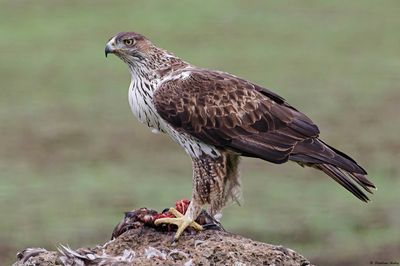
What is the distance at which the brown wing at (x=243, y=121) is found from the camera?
8.44 meters

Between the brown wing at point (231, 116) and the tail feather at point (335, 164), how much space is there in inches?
3.1

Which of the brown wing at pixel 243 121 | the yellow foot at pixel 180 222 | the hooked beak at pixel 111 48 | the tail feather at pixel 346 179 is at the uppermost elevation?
the hooked beak at pixel 111 48

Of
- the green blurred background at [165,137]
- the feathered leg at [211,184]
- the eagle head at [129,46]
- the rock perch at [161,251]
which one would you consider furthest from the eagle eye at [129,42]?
the green blurred background at [165,137]

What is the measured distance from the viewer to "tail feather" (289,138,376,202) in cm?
829

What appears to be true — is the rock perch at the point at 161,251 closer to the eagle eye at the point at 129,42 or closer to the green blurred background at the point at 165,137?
the eagle eye at the point at 129,42

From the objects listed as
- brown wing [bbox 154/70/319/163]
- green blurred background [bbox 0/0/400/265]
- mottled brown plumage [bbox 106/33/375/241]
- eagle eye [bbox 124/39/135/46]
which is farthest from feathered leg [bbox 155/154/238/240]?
green blurred background [bbox 0/0/400/265]

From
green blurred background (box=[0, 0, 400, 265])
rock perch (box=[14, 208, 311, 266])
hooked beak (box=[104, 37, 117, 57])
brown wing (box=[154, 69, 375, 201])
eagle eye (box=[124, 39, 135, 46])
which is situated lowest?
rock perch (box=[14, 208, 311, 266])

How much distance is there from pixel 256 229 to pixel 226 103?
4854 millimetres

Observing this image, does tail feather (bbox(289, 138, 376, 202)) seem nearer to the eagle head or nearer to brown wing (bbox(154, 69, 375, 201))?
brown wing (bbox(154, 69, 375, 201))

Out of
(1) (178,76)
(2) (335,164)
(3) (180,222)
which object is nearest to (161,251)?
(3) (180,222)

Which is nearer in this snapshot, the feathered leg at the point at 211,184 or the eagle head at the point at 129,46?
the feathered leg at the point at 211,184

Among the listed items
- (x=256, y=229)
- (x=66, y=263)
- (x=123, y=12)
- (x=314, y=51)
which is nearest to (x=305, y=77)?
(x=314, y=51)

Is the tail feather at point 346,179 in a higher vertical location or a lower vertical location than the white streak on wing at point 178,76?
lower

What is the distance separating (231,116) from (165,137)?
8.67m
